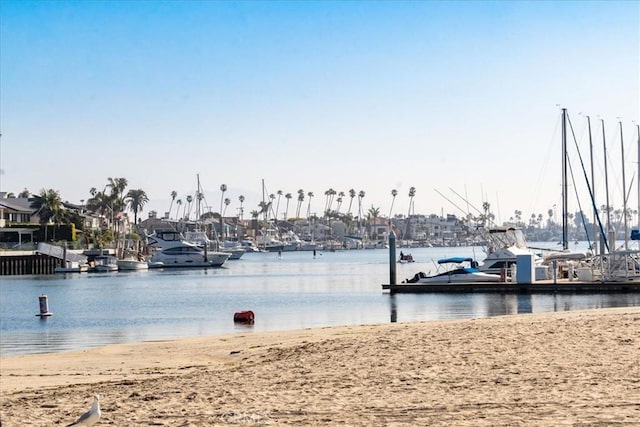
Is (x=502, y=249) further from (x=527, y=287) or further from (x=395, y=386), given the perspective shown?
(x=395, y=386)

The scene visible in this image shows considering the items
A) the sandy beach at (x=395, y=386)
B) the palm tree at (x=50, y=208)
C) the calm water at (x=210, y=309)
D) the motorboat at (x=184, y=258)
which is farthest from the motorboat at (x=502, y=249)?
the palm tree at (x=50, y=208)

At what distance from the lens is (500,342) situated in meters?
20.4

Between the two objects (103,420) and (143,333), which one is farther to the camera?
(143,333)

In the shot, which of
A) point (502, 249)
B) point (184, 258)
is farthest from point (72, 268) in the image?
point (502, 249)

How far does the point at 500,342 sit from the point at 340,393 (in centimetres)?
629

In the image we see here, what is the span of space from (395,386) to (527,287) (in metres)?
41.7

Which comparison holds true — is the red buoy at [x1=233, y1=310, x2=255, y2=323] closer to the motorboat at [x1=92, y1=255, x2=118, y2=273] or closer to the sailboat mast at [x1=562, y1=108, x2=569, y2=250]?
the sailboat mast at [x1=562, y1=108, x2=569, y2=250]

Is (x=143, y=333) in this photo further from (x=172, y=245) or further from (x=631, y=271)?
(x=172, y=245)

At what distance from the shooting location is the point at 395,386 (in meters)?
15.5

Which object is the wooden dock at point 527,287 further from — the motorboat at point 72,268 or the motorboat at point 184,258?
the motorboat at point 184,258

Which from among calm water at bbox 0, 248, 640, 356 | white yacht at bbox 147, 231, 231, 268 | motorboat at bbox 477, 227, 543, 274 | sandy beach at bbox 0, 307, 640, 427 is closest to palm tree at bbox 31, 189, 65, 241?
white yacht at bbox 147, 231, 231, 268

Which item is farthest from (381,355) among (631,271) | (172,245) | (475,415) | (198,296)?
(172,245)

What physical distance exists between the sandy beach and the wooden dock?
98.8 feet

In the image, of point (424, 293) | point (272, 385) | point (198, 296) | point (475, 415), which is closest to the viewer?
point (475, 415)
